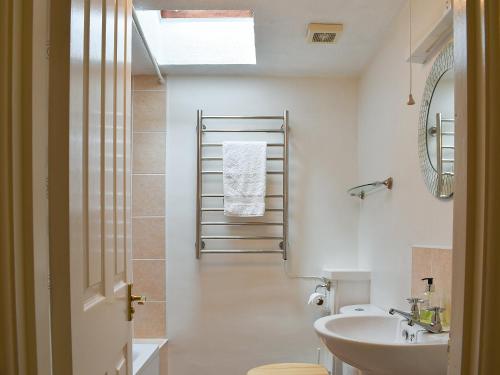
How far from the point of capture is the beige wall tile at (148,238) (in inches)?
118

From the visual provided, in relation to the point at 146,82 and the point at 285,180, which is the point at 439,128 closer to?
the point at 285,180

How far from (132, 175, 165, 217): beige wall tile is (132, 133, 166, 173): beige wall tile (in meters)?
0.05

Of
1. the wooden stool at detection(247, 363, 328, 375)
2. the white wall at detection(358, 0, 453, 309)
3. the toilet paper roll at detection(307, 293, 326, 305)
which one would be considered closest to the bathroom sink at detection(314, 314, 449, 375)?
the white wall at detection(358, 0, 453, 309)

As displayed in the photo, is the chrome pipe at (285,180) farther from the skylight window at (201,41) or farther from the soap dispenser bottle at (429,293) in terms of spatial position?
the soap dispenser bottle at (429,293)

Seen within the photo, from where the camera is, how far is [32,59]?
711 millimetres

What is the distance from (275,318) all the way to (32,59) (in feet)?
8.42

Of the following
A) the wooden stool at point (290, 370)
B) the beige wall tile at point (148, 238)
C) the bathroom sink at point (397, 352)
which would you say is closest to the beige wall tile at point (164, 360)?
the beige wall tile at point (148, 238)

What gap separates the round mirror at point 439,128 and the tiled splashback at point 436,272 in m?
0.22

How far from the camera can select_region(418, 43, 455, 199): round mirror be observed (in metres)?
1.65

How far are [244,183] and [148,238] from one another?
74 cm

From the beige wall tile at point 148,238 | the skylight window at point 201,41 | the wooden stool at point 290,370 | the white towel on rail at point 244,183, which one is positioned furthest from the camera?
the beige wall tile at point 148,238

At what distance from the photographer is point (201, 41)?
9.11 ft

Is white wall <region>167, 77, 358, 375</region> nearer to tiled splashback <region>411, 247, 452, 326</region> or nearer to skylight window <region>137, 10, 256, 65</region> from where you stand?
skylight window <region>137, 10, 256, 65</region>

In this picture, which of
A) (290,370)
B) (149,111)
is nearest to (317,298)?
(290,370)
